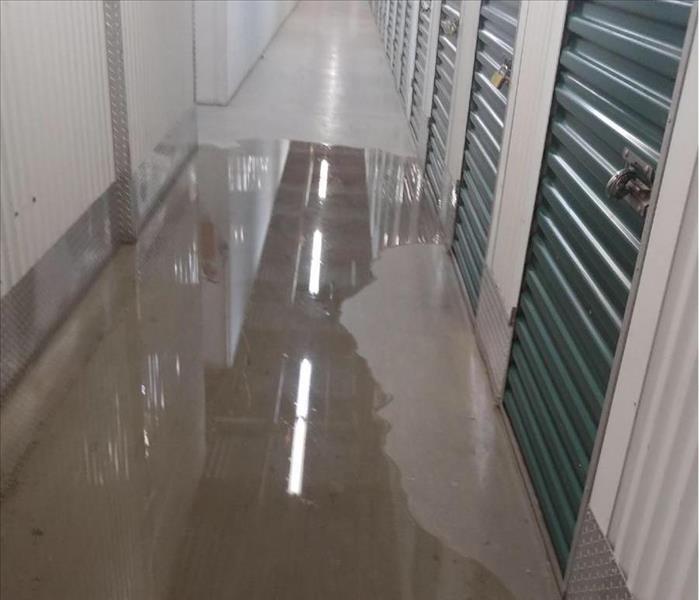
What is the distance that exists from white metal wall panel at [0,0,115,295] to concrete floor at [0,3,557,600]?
53 centimetres

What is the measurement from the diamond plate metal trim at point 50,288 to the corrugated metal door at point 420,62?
3.59 meters

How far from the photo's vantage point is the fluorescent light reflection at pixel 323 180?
5.61m

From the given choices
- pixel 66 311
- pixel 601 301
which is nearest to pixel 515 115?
pixel 601 301

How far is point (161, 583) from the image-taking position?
2.12m

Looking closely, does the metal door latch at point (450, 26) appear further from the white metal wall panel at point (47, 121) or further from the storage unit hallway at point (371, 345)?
the white metal wall panel at point (47, 121)

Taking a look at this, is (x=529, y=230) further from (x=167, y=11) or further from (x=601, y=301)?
(x=167, y=11)

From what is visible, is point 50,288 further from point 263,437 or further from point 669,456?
point 669,456

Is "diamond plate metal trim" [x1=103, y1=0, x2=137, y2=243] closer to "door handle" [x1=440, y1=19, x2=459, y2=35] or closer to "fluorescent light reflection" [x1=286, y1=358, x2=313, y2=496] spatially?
"fluorescent light reflection" [x1=286, y1=358, x2=313, y2=496]

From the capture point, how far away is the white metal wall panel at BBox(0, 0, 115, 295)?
2.69 meters

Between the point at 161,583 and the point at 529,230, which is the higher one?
the point at 529,230

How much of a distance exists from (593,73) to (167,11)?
358cm

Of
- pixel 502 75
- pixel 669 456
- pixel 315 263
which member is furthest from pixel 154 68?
pixel 669 456

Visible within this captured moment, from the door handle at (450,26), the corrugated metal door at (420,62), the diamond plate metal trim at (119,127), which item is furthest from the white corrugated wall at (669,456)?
the corrugated metal door at (420,62)

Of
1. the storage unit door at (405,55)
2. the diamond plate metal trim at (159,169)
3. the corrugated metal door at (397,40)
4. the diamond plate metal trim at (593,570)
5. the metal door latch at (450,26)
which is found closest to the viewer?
the diamond plate metal trim at (593,570)
